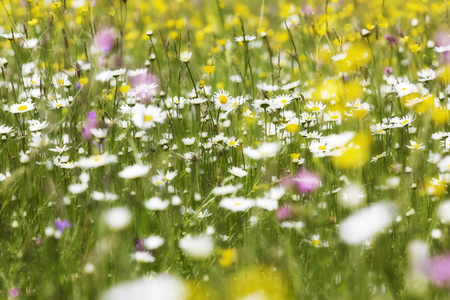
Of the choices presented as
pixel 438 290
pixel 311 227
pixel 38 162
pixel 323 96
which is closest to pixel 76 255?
pixel 38 162

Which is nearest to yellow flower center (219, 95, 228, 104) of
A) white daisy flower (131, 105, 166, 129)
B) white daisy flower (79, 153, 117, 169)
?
white daisy flower (131, 105, 166, 129)

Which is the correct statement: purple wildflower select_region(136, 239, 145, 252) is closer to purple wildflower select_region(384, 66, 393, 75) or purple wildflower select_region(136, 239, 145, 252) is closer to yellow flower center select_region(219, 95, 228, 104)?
yellow flower center select_region(219, 95, 228, 104)

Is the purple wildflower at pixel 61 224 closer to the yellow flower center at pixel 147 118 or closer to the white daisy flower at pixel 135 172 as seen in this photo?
the white daisy flower at pixel 135 172

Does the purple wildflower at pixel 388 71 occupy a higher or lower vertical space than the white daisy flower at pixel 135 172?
higher

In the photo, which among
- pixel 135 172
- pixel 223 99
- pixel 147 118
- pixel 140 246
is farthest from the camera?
pixel 223 99

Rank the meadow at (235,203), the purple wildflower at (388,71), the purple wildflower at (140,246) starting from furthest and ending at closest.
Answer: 1. the purple wildflower at (388,71)
2. the purple wildflower at (140,246)
3. the meadow at (235,203)

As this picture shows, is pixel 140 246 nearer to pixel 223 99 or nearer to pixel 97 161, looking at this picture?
pixel 97 161

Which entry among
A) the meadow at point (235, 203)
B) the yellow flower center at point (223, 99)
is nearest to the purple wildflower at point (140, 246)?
the meadow at point (235, 203)

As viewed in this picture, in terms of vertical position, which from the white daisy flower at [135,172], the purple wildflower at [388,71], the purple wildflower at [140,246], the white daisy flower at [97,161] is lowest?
the purple wildflower at [140,246]

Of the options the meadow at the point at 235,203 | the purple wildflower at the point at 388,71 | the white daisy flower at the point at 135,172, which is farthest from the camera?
the purple wildflower at the point at 388,71

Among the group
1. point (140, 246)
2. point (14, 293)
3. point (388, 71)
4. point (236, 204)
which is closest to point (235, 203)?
point (236, 204)

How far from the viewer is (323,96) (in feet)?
6.70

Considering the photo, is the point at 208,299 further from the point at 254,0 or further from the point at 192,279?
the point at 254,0

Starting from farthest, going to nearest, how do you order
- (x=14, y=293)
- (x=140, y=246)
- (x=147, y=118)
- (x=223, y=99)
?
(x=223, y=99), (x=147, y=118), (x=140, y=246), (x=14, y=293)
